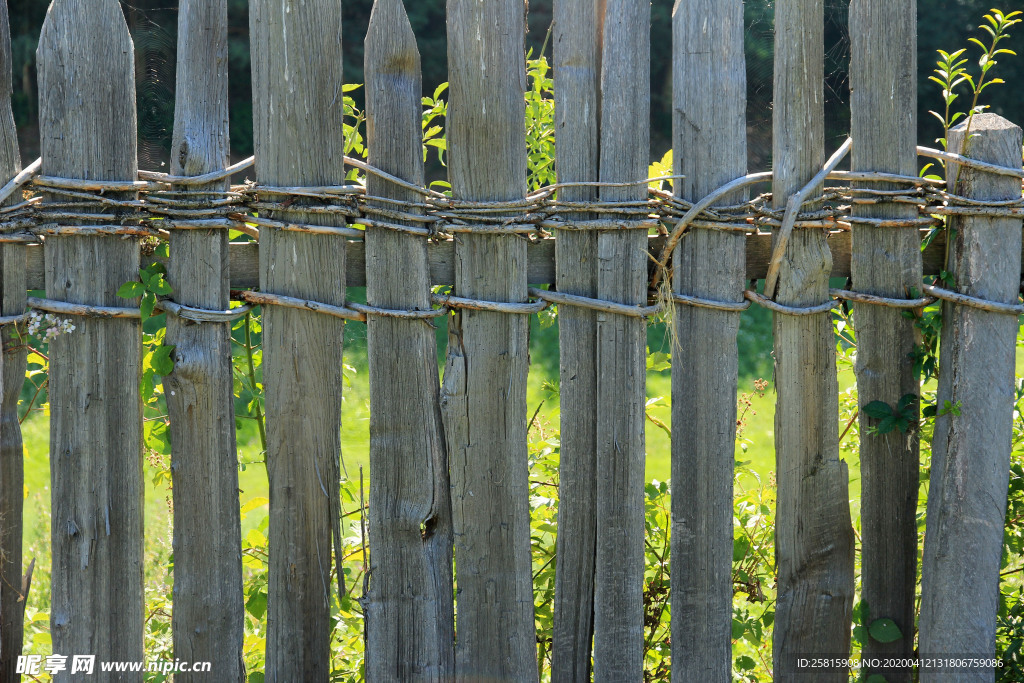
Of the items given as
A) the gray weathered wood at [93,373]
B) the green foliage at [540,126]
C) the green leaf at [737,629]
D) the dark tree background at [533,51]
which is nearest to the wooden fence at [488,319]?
the gray weathered wood at [93,373]

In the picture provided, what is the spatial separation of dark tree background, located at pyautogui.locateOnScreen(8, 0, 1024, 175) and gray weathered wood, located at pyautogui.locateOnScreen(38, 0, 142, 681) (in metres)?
0.26

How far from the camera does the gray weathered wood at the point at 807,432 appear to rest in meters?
2.12

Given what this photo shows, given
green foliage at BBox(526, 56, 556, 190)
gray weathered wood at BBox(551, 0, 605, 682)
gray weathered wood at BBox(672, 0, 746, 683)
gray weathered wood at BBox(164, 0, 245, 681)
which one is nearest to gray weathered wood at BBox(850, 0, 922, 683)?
gray weathered wood at BBox(672, 0, 746, 683)

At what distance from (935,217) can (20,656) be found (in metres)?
2.73

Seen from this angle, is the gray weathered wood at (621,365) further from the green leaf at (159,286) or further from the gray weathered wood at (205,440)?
the green leaf at (159,286)

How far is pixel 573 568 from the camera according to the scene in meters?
2.16

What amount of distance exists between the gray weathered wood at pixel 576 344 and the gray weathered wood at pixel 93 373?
1.05m

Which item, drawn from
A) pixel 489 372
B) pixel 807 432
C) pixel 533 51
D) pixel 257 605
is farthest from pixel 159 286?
pixel 533 51

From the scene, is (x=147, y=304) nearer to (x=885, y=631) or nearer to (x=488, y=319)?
(x=488, y=319)

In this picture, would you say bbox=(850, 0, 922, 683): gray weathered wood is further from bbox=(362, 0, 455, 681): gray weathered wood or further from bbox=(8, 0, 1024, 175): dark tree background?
bbox=(362, 0, 455, 681): gray weathered wood

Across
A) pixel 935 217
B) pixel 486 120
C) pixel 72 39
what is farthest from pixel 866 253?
pixel 72 39

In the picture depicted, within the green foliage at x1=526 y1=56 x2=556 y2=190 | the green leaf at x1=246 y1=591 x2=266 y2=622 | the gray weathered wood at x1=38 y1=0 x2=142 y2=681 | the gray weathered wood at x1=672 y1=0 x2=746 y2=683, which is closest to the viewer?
the gray weathered wood at x1=38 y1=0 x2=142 y2=681

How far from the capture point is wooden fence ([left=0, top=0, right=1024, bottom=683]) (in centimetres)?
199

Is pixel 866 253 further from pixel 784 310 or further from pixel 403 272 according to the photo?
pixel 403 272
